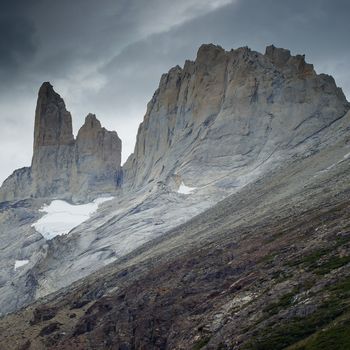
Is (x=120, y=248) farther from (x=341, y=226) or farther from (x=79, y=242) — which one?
(x=341, y=226)

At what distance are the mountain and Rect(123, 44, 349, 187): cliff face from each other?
0.39 metres

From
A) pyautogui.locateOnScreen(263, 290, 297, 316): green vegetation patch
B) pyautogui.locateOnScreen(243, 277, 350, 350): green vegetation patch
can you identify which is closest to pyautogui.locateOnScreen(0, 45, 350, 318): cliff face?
pyautogui.locateOnScreen(263, 290, 297, 316): green vegetation patch

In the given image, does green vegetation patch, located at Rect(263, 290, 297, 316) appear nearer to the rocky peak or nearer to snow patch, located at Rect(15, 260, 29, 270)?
snow patch, located at Rect(15, 260, 29, 270)

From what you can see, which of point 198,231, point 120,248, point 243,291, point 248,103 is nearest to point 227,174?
point 248,103

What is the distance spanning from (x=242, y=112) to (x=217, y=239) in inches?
3495

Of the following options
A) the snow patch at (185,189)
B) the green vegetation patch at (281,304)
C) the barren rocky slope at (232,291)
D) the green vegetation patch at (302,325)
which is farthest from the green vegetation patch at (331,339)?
the snow patch at (185,189)

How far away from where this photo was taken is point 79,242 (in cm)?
14400

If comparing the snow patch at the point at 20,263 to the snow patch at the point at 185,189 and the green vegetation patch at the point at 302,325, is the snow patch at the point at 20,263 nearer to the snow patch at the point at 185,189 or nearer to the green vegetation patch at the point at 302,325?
the snow patch at the point at 185,189

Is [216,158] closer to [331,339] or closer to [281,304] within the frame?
[281,304]

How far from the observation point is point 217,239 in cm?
8062

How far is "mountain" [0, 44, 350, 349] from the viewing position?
49062 millimetres

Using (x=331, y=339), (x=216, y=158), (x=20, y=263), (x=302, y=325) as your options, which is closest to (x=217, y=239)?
(x=302, y=325)

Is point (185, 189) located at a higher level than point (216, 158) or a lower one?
lower

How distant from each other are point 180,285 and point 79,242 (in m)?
82.2
